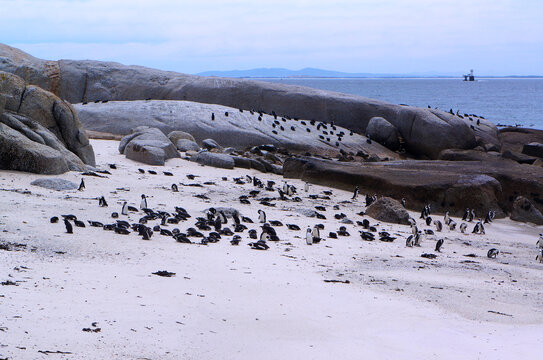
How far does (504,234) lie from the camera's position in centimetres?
1316

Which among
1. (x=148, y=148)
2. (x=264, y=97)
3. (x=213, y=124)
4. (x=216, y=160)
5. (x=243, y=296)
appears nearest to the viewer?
(x=243, y=296)

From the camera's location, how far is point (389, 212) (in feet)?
41.5

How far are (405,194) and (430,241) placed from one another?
3.96m

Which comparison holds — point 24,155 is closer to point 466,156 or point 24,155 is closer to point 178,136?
point 178,136

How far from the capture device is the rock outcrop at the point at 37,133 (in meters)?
11.7

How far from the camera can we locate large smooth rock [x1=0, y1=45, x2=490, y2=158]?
25438 mm

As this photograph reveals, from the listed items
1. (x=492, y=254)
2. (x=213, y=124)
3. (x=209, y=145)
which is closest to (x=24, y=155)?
(x=492, y=254)

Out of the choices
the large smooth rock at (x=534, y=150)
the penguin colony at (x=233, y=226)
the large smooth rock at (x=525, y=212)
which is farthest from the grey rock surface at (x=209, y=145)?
the large smooth rock at (x=534, y=150)

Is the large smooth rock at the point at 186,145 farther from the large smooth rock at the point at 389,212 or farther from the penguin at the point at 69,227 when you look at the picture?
the penguin at the point at 69,227

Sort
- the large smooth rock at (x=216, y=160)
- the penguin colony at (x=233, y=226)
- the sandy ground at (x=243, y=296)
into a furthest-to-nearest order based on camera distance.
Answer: the large smooth rock at (x=216, y=160), the penguin colony at (x=233, y=226), the sandy ground at (x=243, y=296)

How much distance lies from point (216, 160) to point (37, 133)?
539 cm

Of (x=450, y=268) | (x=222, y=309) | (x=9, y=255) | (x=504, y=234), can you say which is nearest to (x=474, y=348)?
(x=222, y=309)

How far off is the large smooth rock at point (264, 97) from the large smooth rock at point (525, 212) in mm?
10239

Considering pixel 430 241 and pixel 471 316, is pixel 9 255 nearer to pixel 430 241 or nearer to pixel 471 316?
pixel 471 316
